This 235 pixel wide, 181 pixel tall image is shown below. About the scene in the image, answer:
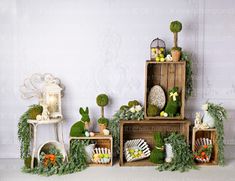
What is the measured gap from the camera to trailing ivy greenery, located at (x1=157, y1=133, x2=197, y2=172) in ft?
12.3

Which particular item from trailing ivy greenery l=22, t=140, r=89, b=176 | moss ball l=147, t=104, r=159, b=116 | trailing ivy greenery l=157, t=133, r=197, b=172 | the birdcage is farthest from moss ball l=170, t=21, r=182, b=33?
trailing ivy greenery l=22, t=140, r=89, b=176

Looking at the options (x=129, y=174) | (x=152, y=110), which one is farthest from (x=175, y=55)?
(x=129, y=174)

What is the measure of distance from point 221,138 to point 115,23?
169cm

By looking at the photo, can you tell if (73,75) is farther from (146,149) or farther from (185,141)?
(185,141)

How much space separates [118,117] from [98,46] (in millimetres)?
820

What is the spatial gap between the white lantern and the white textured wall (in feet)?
0.52

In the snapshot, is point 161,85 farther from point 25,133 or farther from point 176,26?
point 25,133

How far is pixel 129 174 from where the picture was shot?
11.9 feet

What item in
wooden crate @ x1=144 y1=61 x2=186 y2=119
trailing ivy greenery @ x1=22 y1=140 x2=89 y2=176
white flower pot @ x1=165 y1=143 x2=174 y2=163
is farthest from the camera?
wooden crate @ x1=144 y1=61 x2=186 y2=119

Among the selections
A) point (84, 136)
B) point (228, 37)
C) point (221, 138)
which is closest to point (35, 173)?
point (84, 136)

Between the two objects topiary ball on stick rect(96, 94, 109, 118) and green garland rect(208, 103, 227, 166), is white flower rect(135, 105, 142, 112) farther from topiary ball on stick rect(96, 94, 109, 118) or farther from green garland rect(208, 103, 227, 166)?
green garland rect(208, 103, 227, 166)

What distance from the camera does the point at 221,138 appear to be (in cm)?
385

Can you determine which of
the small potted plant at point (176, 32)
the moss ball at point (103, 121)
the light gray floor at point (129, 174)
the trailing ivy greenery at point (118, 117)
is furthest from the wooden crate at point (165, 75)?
the light gray floor at point (129, 174)

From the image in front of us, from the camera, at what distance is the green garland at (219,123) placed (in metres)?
3.83
